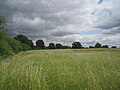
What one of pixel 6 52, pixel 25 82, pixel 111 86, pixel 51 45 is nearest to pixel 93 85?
pixel 111 86

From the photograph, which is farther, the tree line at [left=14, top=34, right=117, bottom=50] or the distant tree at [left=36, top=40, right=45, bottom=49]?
the distant tree at [left=36, top=40, right=45, bottom=49]

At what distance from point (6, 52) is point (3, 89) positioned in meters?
31.1

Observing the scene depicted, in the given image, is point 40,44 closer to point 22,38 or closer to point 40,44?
point 40,44

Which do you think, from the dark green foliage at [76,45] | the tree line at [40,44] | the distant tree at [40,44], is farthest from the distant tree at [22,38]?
the dark green foliage at [76,45]

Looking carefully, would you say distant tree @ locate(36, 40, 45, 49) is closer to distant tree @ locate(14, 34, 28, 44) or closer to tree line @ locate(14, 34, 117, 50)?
tree line @ locate(14, 34, 117, 50)

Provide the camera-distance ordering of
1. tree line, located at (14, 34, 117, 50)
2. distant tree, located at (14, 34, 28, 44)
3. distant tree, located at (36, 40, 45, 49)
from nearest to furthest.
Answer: tree line, located at (14, 34, 117, 50)
distant tree, located at (14, 34, 28, 44)
distant tree, located at (36, 40, 45, 49)

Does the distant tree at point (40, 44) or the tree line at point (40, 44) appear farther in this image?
the distant tree at point (40, 44)

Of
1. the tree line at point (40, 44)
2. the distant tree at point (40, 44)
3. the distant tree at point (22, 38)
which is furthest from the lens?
the distant tree at point (40, 44)

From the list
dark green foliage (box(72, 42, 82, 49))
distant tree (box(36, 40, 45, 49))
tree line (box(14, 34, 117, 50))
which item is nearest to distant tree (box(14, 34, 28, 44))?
tree line (box(14, 34, 117, 50))

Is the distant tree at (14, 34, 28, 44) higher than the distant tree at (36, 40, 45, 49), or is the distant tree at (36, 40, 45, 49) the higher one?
the distant tree at (14, 34, 28, 44)

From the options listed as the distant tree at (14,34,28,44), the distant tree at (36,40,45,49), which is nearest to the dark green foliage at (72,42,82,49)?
the distant tree at (36,40,45,49)

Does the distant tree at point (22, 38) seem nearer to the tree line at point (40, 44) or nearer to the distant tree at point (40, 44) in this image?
the tree line at point (40, 44)

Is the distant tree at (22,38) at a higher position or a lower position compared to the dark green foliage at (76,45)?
higher

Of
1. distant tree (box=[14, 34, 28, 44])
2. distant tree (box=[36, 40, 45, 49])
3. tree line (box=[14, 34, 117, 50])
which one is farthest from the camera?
distant tree (box=[36, 40, 45, 49])
